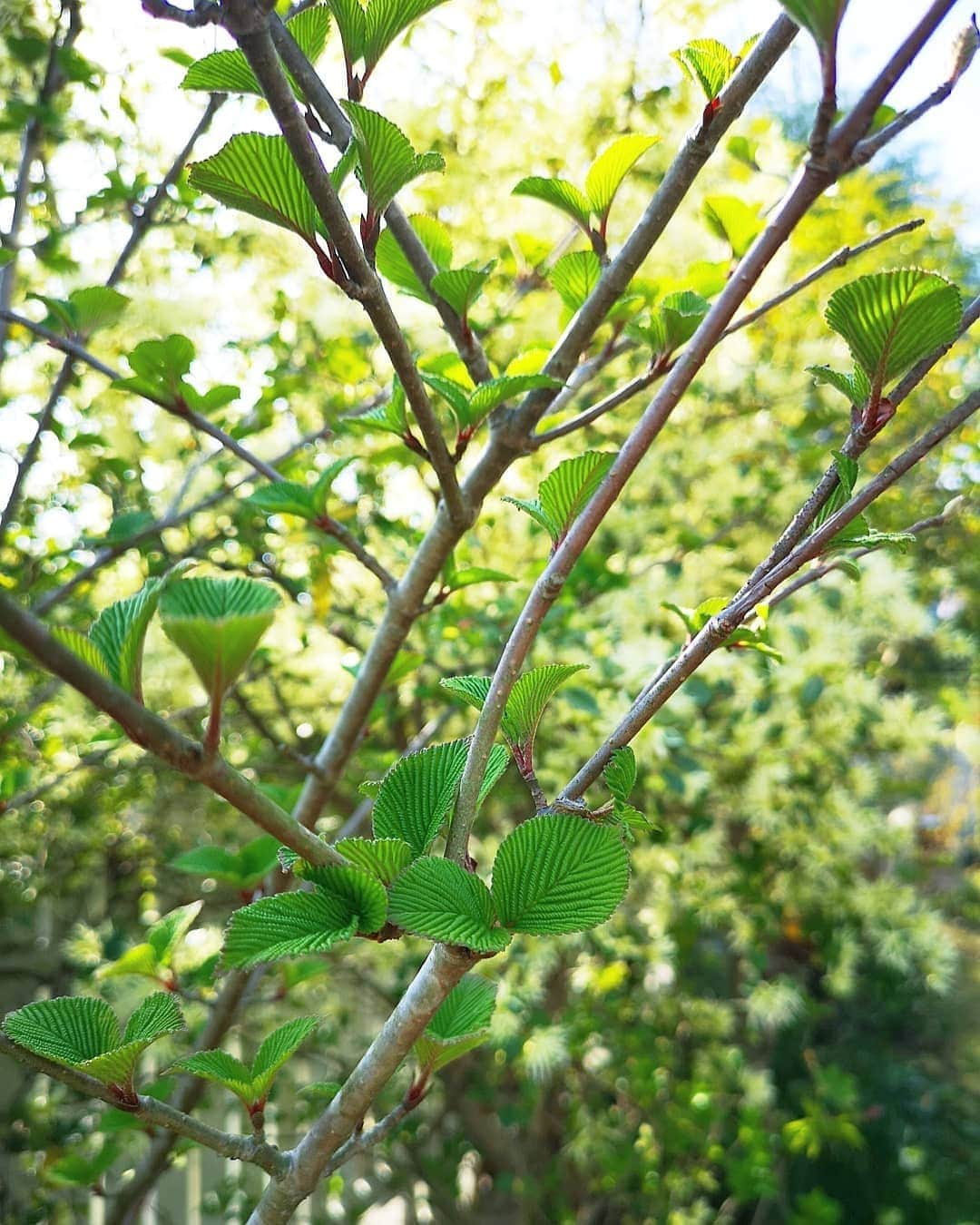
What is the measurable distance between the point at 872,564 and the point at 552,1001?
0.86 meters

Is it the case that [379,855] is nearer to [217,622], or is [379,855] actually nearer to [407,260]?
[217,622]

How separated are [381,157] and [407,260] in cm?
14

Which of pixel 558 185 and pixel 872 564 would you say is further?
pixel 872 564

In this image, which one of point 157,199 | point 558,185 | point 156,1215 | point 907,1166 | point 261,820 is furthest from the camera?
point 907,1166

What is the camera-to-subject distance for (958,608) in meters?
2.27

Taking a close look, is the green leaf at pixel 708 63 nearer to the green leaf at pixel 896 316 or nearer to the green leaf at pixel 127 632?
the green leaf at pixel 896 316

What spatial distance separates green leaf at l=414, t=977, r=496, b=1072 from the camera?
14.3 inches

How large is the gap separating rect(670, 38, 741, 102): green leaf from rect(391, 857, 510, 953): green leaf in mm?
286

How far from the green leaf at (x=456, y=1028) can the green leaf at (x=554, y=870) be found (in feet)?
0.32

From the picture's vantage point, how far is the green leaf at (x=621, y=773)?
31 cm

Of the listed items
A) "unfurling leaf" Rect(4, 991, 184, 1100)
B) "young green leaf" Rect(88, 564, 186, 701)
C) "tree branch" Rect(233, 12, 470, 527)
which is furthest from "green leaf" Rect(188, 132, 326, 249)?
"unfurling leaf" Rect(4, 991, 184, 1100)

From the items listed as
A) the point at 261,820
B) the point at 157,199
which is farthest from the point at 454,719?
the point at 261,820

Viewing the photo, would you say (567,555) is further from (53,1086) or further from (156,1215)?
(156,1215)

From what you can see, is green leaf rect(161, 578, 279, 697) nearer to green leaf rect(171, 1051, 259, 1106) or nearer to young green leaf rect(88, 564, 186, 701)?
young green leaf rect(88, 564, 186, 701)
